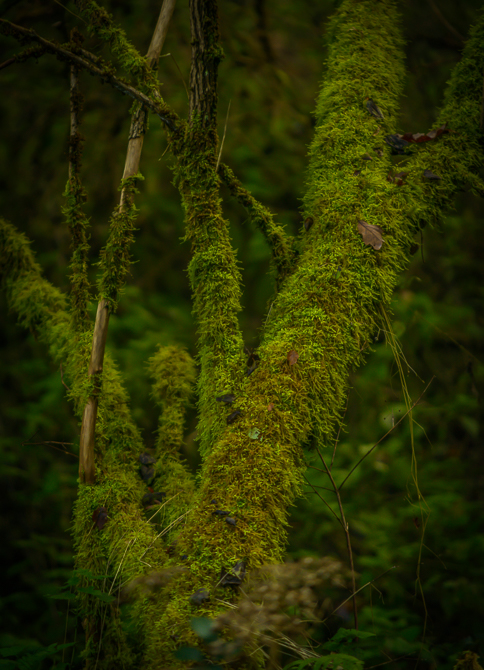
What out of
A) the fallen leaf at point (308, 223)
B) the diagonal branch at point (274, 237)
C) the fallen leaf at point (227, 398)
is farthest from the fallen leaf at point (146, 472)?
the fallen leaf at point (308, 223)

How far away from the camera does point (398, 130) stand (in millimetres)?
1682

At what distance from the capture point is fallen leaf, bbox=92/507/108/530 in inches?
55.1

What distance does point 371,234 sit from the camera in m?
1.40

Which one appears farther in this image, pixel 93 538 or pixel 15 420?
pixel 15 420

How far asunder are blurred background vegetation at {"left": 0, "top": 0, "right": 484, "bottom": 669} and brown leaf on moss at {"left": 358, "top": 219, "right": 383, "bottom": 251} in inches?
58.1

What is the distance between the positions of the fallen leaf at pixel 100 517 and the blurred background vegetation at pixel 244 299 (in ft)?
4.53

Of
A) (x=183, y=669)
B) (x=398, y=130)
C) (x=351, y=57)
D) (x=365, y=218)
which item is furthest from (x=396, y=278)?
(x=183, y=669)

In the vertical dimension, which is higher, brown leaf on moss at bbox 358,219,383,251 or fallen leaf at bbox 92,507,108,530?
brown leaf on moss at bbox 358,219,383,251

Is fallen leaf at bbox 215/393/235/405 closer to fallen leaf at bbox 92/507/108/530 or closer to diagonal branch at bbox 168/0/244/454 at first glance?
diagonal branch at bbox 168/0/244/454

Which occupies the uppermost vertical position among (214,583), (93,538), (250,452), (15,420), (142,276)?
(142,276)

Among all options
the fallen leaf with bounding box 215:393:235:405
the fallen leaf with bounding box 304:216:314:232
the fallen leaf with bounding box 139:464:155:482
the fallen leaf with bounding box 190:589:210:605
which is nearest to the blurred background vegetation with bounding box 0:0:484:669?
the fallen leaf with bounding box 139:464:155:482

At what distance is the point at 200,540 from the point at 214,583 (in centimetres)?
11

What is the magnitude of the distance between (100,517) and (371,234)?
1.25 meters

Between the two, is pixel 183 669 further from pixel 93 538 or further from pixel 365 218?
pixel 365 218
